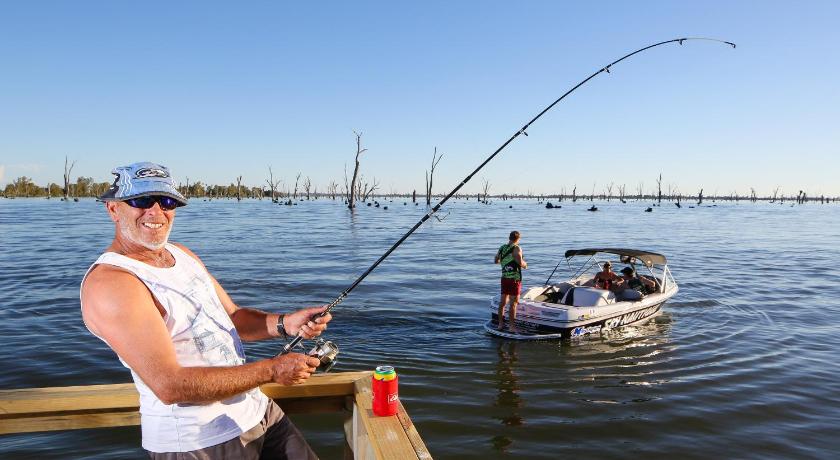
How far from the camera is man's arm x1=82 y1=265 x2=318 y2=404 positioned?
2076mm

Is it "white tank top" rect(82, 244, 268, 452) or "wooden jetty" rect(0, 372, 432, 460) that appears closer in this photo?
"white tank top" rect(82, 244, 268, 452)

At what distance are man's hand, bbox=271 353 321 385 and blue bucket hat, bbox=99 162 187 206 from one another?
3.04ft

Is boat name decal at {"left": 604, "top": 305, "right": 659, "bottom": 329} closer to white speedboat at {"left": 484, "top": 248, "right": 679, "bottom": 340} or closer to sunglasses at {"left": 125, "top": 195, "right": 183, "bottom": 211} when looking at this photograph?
white speedboat at {"left": 484, "top": 248, "right": 679, "bottom": 340}

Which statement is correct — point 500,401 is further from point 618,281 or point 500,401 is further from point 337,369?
point 618,281

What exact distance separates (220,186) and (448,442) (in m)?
196

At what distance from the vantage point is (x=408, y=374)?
889 cm

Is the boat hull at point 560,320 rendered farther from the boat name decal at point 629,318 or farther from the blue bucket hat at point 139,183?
the blue bucket hat at point 139,183

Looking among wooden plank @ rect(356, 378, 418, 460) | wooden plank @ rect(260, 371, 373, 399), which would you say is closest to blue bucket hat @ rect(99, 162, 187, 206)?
wooden plank @ rect(260, 371, 373, 399)

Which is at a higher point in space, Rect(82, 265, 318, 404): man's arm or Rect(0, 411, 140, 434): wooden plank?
Rect(82, 265, 318, 404): man's arm

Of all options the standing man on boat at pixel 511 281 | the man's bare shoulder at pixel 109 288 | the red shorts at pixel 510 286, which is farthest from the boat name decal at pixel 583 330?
the man's bare shoulder at pixel 109 288

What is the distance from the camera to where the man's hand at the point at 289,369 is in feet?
7.75

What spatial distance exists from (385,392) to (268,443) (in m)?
0.67

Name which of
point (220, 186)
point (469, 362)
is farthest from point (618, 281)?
point (220, 186)

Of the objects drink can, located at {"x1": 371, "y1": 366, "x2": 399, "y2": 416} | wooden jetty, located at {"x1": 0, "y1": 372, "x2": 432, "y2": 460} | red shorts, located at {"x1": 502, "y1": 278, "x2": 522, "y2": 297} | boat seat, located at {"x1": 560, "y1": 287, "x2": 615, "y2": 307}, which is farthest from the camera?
boat seat, located at {"x1": 560, "y1": 287, "x2": 615, "y2": 307}
